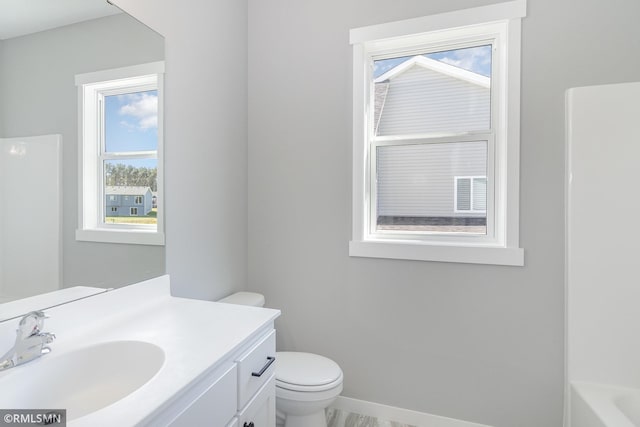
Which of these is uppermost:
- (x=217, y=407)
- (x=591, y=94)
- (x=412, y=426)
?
(x=591, y=94)

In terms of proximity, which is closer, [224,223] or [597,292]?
[597,292]

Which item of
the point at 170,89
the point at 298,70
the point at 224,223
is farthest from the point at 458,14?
the point at 224,223

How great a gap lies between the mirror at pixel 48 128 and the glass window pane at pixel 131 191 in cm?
13

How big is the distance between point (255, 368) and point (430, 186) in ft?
4.61

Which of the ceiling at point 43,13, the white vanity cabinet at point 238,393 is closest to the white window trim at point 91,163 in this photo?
the ceiling at point 43,13

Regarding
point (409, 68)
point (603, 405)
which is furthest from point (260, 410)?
point (409, 68)

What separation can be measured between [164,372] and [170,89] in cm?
124

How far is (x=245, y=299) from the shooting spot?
1937mm

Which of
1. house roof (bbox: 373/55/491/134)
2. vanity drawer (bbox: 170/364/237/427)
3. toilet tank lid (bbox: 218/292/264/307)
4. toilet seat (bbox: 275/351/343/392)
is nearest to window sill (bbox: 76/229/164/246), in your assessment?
toilet tank lid (bbox: 218/292/264/307)

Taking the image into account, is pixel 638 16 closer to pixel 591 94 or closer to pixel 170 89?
pixel 591 94

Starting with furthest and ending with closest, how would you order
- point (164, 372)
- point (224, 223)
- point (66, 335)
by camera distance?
point (224, 223)
point (66, 335)
point (164, 372)

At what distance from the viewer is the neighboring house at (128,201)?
1.25 m

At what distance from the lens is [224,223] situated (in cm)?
194

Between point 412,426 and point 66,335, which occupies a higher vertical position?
point 66,335
